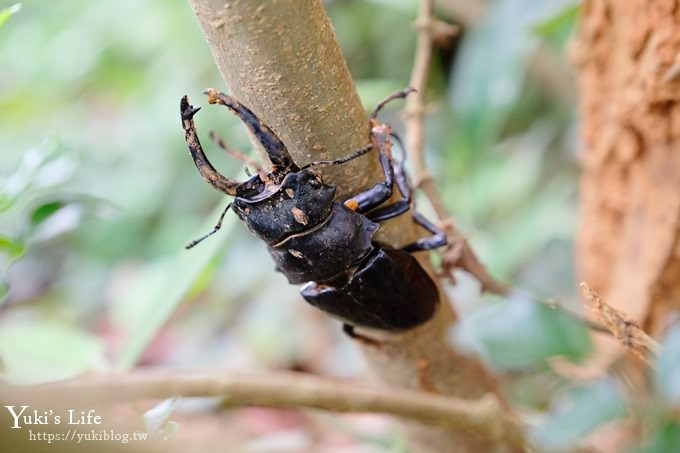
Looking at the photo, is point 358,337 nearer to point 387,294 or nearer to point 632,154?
point 387,294

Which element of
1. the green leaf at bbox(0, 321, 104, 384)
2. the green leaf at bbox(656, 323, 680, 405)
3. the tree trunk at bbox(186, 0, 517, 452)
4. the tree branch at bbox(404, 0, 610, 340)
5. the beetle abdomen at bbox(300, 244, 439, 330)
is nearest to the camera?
the green leaf at bbox(656, 323, 680, 405)

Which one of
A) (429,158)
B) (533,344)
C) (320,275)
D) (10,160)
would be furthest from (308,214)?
(10,160)

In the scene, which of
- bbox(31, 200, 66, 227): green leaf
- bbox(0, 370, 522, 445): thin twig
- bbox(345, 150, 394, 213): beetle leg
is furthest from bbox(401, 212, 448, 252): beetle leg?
bbox(31, 200, 66, 227): green leaf

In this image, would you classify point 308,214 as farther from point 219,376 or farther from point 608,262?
point 608,262

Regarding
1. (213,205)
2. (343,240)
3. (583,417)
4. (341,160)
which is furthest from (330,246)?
(213,205)

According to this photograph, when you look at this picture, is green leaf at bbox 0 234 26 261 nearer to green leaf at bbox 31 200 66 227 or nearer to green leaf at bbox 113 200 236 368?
green leaf at bbox 31 200 66 227
